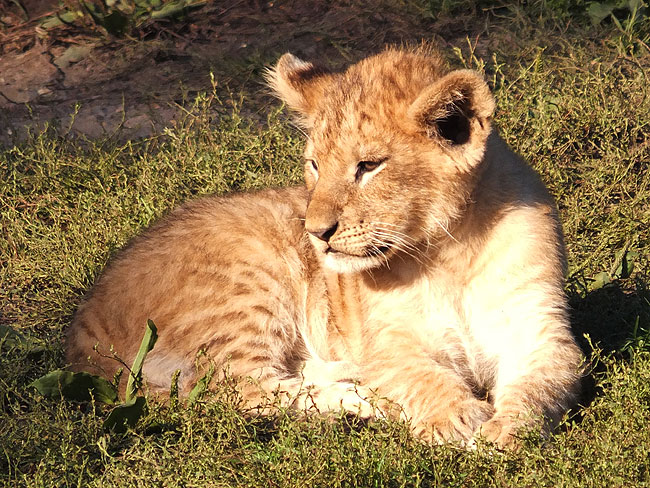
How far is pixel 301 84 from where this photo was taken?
4117 mm

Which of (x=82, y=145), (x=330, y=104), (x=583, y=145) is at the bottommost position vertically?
(x=82, y=145)

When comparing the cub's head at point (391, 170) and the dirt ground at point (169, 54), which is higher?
the cub's head at point (391, 170)

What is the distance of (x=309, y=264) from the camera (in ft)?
14.3

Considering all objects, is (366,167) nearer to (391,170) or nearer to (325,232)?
(391,170)

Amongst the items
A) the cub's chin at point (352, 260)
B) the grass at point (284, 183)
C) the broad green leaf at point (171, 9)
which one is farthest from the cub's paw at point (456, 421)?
the broad green leaf at point (171, 9)

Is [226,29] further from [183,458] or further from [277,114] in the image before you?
[183,458]

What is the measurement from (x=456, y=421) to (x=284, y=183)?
2401 mm

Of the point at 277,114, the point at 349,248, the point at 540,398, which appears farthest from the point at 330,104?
the point at 277,114

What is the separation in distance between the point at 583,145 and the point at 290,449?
320 centimetres

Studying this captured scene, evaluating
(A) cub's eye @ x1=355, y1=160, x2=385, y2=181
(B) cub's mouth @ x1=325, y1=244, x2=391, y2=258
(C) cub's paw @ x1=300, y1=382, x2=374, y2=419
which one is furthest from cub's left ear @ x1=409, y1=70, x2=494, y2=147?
(C) cub's paw @ x1=300, y1=382, x2=374, y2=419

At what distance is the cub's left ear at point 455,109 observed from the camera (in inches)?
130

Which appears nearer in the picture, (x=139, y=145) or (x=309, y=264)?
(x=309, y=264)

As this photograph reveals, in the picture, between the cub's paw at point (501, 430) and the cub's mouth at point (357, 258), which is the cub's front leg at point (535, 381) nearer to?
the cub's paw at point (501, 430)

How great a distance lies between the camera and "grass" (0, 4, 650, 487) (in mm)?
3070
